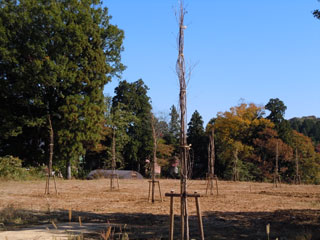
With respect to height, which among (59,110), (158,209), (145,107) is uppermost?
(145,107)

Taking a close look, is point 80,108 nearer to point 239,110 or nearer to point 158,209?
point 158,209

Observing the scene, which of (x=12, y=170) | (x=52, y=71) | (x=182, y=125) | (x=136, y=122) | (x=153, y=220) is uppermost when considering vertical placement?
(x=52, y=71)

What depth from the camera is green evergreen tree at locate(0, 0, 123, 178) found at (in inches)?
979

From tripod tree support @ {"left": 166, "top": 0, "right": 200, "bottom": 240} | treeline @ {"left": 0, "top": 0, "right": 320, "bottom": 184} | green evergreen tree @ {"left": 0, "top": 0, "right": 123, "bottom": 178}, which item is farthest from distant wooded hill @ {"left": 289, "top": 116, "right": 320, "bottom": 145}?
tripod tree support @ {"left": 166, "top": 0, "right": 200, "bottom": 240}

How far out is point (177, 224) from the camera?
8.05 meters

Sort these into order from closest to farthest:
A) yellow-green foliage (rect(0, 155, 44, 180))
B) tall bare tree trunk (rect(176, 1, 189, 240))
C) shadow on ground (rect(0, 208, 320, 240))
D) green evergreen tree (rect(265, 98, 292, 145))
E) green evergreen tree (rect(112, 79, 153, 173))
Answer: tall bare tree trunk (rect(176, 1, 189, 240))
shadow on ground (rect(0, 208, 320, 240))
yellow-green foliage (rect(0, 155, 44, 180))
green evergreen tree (rect(265, 98, 292, 145))
green evergreen tree (rect(112, 79, 153, 173))

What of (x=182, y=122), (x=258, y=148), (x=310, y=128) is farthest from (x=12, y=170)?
(x=310, y=128)

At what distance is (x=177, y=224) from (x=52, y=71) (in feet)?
63.2

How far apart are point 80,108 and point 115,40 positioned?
6718mm

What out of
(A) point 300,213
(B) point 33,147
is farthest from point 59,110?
(A) point 300,213

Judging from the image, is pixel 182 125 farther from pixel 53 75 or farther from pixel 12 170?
pixel 12 170

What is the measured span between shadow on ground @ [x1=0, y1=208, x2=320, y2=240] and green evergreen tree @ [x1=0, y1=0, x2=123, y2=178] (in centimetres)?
1646

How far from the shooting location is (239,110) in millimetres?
39781

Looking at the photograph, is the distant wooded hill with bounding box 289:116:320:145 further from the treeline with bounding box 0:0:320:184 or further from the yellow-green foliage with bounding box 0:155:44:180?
the yellow-green foliage with bounding box 0:155:44:180
